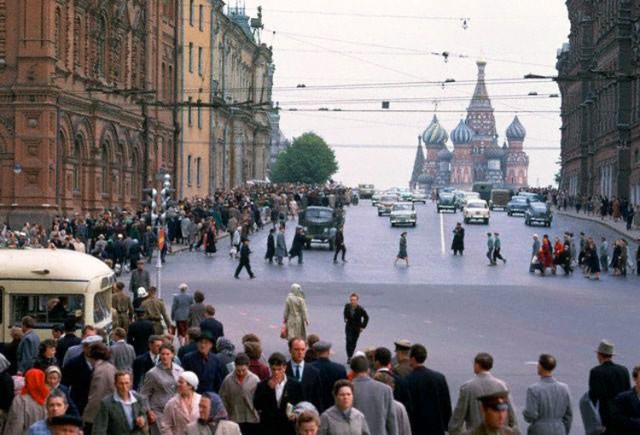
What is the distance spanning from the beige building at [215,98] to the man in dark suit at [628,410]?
5523cm

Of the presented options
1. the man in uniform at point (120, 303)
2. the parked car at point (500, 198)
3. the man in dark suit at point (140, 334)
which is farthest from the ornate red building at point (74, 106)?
the parked car at point (500, 198)

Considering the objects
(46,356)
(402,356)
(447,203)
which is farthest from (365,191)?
(402,356)

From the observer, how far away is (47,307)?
869 inches

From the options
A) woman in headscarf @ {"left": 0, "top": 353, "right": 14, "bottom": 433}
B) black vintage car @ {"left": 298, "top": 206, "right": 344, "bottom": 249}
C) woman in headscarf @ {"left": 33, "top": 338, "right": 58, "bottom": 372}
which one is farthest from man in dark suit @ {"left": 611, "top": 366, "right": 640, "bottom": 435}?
black vintage car @ {"left": 298, "top": 206, "right": 344, "bottom": 249}

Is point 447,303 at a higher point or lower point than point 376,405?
lower

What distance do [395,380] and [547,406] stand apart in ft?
4.48

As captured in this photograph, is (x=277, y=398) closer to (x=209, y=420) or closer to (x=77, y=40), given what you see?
(x=209, y=420)

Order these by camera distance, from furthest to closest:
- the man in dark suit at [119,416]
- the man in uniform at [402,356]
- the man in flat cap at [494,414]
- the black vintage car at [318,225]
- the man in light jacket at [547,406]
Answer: the black vintage car at [318,225], the man in uniform at [402,356], the man in light jacket at [547,406], the man in dark suit at [119,416], the man in flat cap at [494,414]

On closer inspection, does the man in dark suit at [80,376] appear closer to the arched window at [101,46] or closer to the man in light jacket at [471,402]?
the man in light jacket at [471,402]

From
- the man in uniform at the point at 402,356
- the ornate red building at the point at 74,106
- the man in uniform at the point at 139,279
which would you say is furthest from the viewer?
the ornate red building at the point at 74,106

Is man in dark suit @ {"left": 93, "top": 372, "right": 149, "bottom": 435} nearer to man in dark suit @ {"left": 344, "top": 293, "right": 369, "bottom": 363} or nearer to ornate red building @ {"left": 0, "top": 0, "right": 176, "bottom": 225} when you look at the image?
man in dark suit @ {"left": 344, "top": 293, "right": 369, "bottom": 363}

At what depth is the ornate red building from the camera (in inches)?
2003

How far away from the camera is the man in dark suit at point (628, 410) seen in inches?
516

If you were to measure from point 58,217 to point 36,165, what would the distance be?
204 centimetres
